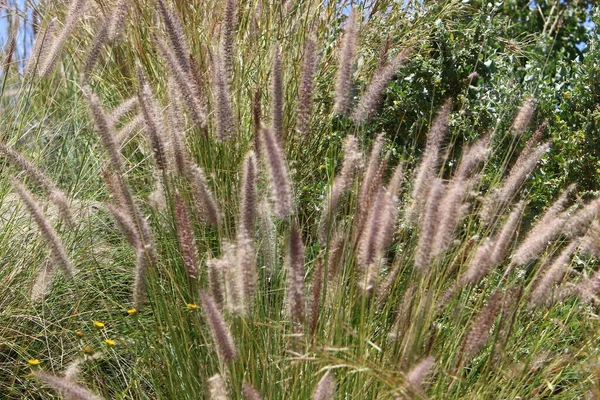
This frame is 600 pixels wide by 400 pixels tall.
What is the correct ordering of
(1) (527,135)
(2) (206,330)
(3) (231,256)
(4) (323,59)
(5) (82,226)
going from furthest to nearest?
(4) (323,59) < (1) (527,135) < (5) (82,226) < (2) (206,330) < (3) (231,256)

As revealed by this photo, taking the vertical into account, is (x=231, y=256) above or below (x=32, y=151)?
above

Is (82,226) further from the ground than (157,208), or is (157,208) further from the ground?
(157,208)

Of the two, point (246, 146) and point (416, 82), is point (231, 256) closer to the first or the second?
point (246, 146)

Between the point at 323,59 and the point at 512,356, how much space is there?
255 centimetres

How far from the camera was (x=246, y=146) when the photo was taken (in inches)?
161

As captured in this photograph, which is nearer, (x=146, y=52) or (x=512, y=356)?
(x=512, y=356)

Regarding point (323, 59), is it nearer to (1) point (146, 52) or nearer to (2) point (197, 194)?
(1) point (146, 52)

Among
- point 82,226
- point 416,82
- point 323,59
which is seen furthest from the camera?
point 323,59

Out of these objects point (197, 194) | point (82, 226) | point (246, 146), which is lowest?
point (82, 226)

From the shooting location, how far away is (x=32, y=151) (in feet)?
14.8

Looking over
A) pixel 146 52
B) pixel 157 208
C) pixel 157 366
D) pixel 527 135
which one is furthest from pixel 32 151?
pixel 527 135

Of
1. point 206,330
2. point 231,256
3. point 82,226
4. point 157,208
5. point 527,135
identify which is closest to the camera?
point 231,256

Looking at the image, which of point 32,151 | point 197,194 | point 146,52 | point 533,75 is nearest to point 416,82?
point 533,75

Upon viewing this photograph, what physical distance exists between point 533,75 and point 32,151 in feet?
7.62
